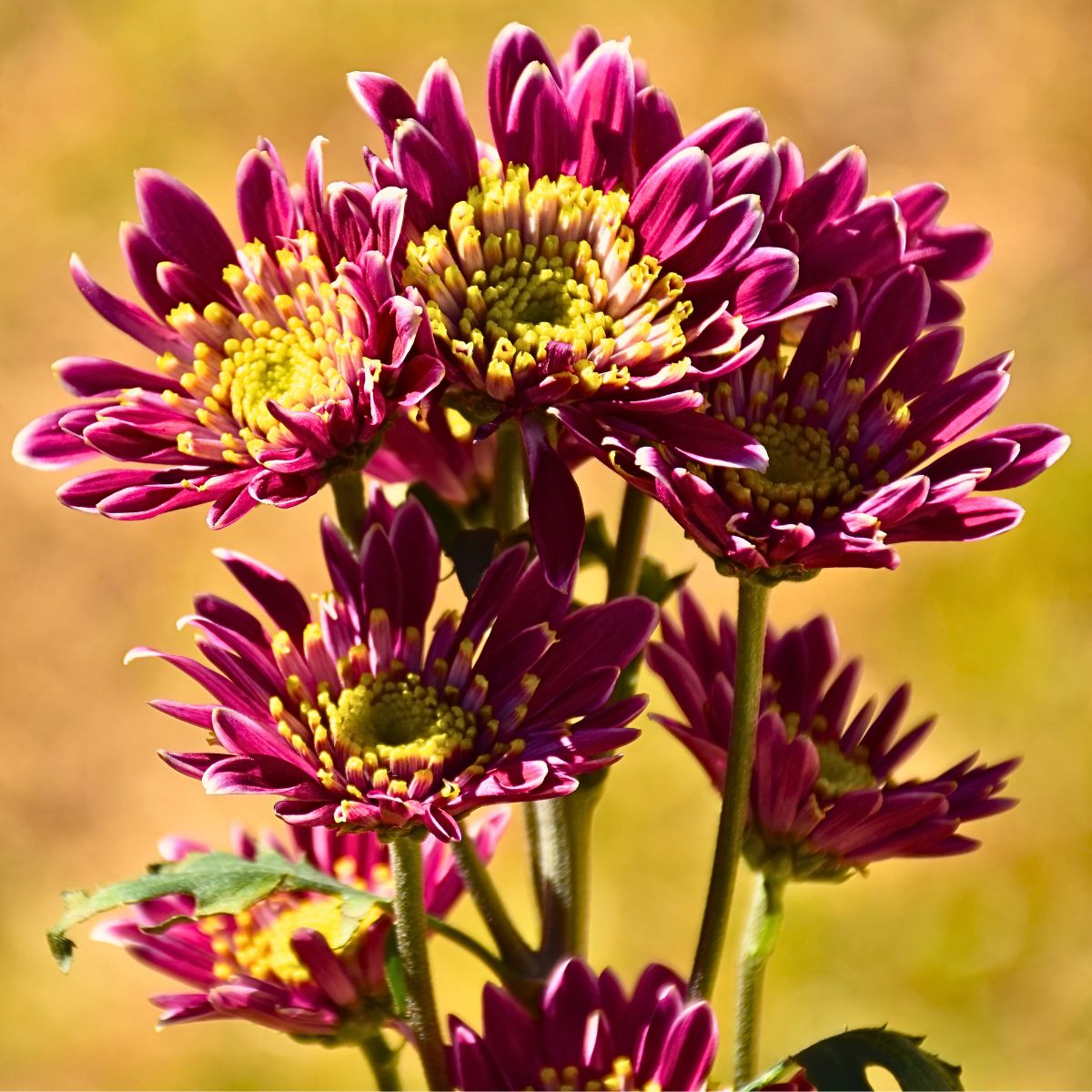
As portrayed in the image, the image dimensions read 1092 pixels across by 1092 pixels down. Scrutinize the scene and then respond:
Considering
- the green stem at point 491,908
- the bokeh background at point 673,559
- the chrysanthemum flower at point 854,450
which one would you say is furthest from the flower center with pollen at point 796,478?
the bokeh background at point 673,559

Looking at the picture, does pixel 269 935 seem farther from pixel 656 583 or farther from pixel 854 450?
pixel 854 450

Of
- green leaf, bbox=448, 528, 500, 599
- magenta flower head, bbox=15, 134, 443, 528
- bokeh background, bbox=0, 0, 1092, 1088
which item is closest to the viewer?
magenta flower head, bbox=15, 134, 443, 528

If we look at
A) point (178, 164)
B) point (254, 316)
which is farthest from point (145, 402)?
point (178, 164)

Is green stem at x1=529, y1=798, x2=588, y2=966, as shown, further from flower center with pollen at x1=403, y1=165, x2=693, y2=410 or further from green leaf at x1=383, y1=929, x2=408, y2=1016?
flower center with pollen at x1=403, y1=165, x2=693, y2=410

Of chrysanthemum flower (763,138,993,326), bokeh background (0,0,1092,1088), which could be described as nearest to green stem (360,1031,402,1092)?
chrysanthemum flower (763,138,993,326)

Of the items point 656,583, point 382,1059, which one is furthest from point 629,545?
point 382,1059

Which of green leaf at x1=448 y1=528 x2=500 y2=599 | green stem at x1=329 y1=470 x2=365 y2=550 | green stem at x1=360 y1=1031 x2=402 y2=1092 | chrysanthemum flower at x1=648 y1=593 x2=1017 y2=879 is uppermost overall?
green stem at x1=329 y1=470 x2=365 y2=550

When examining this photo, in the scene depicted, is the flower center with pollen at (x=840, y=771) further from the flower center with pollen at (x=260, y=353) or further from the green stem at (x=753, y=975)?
the flower center with pollen at (x=260, y=353)
